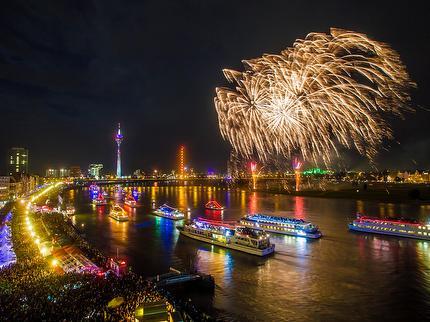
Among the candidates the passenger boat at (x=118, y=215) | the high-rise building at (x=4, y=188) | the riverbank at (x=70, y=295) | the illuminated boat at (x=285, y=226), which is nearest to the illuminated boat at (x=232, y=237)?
the illuminated boat at (x=285, y=226)

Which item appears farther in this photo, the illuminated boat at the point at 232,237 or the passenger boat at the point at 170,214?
the passenger boat at the point at 170,214

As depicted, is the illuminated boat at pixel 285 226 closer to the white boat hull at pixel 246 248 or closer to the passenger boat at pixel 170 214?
the white boat hull at pixel 246 248

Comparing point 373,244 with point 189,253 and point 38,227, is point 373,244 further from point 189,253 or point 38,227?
point 38,227

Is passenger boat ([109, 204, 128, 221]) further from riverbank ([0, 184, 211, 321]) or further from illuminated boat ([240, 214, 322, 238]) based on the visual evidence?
riverbank ([0, 184, 211, 321])

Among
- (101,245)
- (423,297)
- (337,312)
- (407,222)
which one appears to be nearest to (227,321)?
(337,312)

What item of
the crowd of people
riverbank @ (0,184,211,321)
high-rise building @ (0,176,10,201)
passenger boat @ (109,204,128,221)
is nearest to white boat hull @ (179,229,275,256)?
riverbank @ (0,184,211,321)

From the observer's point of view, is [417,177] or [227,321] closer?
[227,321]

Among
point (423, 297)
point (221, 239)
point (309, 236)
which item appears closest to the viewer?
point (423, 297)
